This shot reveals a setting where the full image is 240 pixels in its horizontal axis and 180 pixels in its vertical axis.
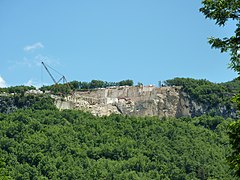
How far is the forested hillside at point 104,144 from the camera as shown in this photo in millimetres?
95562

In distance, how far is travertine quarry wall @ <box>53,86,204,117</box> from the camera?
122 meters

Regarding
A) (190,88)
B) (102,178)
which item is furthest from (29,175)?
(190,88)

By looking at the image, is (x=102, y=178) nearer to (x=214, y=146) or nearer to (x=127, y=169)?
(x=127, y=169)

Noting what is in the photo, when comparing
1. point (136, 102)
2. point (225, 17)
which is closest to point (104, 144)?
point (136, 102)

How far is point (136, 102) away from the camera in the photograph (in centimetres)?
12294

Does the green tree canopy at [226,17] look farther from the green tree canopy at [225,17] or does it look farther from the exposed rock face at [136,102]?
the exposed rock face at [136,102]


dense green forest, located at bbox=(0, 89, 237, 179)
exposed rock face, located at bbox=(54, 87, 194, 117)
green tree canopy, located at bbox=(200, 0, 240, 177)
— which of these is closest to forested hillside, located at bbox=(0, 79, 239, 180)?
dense green forest, located at bbox=(0, 89, 237, 179)

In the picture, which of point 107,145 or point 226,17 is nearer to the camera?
point 226,17

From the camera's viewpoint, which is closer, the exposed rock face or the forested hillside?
the forested hillside

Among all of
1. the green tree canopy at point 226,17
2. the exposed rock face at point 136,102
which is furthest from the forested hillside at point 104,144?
the green tree canopy at point 226,17

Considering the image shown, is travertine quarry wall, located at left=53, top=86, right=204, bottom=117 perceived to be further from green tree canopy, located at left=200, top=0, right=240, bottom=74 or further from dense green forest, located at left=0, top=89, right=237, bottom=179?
green tree canopy, located at left=200, top=0, right=240, bottom=74

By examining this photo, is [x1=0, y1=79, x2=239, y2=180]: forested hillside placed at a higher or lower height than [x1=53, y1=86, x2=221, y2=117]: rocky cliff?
lower

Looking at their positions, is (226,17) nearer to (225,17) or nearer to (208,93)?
(225,17)

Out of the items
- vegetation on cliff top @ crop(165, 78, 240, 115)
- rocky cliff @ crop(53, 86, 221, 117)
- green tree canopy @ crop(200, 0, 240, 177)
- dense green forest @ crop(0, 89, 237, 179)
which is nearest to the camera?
green tree canopy @ crop(200, 0, 240, 177)
